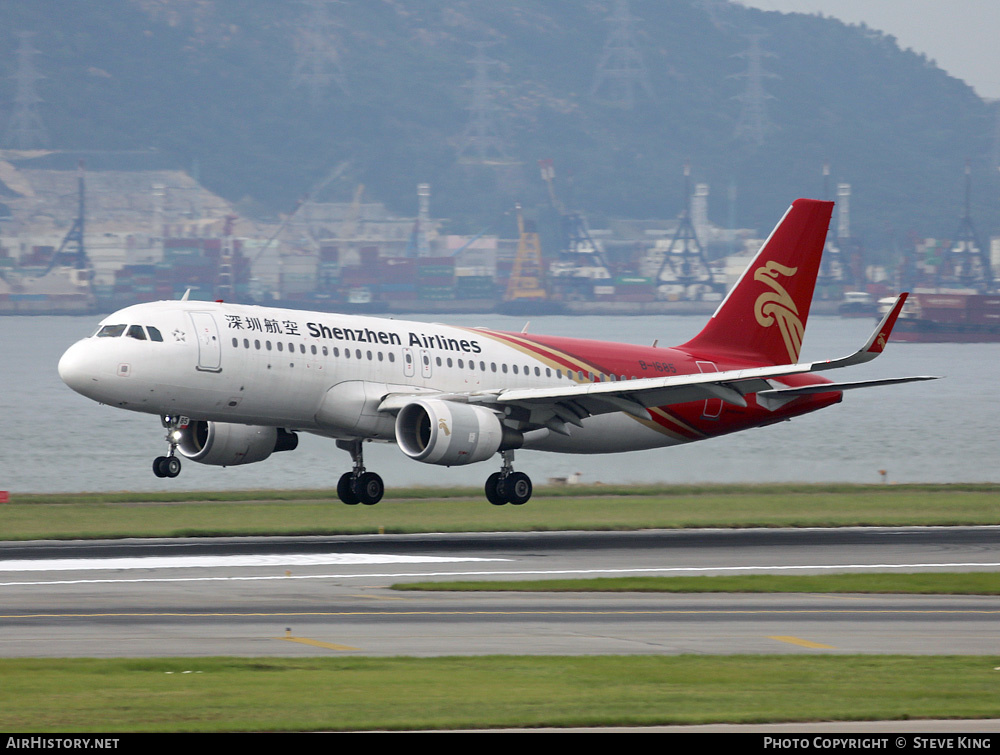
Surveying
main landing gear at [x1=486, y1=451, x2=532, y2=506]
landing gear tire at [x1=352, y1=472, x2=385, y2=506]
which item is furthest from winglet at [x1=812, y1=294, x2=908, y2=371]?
landing gear tire at [x1=352, y1=472, x2=385, y2=506]

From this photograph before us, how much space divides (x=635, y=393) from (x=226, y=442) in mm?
12483

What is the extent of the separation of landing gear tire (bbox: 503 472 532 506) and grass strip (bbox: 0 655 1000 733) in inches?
939

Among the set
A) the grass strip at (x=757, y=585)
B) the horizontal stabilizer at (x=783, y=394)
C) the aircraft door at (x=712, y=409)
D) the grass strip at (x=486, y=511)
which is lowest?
the grass strip at (x=486, y=511)

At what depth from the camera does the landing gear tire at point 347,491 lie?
149 ft

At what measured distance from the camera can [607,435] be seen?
157 feet

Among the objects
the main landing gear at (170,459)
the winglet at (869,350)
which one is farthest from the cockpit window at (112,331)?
the winglet at (869,350)

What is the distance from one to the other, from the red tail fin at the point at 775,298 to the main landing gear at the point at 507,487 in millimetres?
10603

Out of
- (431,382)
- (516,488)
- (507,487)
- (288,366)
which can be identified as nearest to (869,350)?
(516,488)

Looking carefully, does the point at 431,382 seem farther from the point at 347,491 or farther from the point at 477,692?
the point at 477,692

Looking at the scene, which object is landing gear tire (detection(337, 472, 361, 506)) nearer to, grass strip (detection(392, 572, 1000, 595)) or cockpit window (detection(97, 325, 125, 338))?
cockpit window (detection(97, 325, 125, 338))

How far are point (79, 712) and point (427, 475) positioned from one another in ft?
156

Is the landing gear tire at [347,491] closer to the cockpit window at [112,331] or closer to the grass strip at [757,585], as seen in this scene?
the cockpit window at [112,331]

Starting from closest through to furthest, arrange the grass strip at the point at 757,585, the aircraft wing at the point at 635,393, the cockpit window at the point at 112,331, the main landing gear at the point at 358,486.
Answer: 1. the grass strip at the point at 757,585
2. the cockpit window at the point at 112,331
3. the aircraft wing at the point at 635,393
4. the main landing gear at the point at 358,486

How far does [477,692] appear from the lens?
17.6 m
